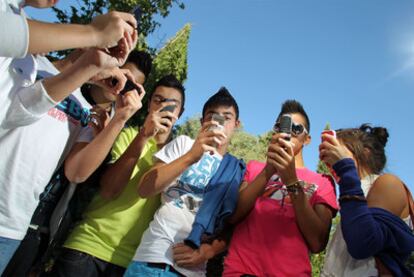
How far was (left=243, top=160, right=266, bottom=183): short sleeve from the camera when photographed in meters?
2.85

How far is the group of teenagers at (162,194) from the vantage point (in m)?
1.92

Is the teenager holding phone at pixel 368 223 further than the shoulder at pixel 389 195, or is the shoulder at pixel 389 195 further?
the shoulder at pixel 389 195

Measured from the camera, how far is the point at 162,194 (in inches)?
101

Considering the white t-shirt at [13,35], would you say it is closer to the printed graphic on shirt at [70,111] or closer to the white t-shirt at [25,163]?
the white t-shirt at [25,163]

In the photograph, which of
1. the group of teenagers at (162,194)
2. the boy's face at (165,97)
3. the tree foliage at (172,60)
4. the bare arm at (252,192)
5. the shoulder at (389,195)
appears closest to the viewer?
the group of teenagers at (162,194)

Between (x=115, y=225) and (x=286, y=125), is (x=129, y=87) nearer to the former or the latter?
(x=115, y=225)

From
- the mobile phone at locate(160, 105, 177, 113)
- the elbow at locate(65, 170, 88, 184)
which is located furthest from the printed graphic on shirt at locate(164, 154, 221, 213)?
the elbow at locate(65, 170, 88, 184)

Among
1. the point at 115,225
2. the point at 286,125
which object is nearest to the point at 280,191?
the point at 286,125

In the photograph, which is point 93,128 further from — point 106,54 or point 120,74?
point 106,54

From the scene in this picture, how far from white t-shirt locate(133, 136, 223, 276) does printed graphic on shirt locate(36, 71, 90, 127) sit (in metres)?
0.66

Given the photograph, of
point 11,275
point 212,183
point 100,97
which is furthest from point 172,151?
point 11,275

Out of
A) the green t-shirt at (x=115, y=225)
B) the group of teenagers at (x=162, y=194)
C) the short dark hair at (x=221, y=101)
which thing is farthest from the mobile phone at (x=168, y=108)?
the green t-shirt at (x=115, y=225)

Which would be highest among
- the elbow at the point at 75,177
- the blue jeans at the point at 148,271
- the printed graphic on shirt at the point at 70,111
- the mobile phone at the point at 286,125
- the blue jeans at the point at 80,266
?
the mobile phone at the point at 286,125

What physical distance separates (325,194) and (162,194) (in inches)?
51.2
